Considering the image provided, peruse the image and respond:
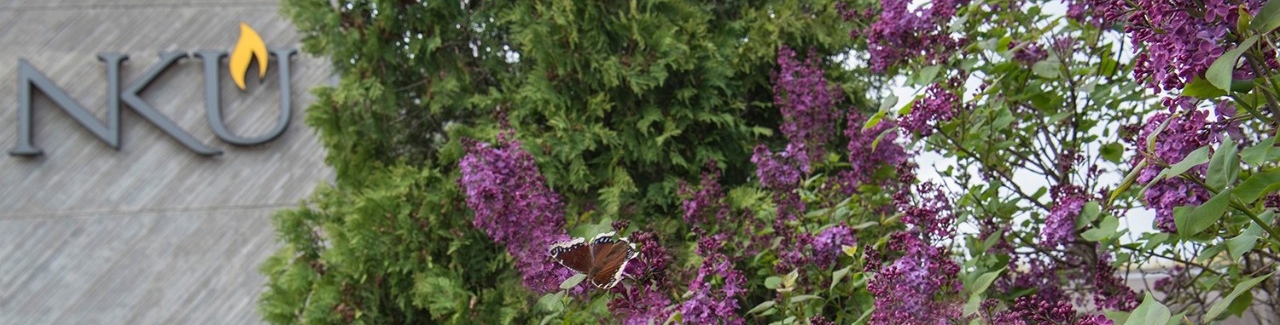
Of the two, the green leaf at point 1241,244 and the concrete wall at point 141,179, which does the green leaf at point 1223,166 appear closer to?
the green leaf at point 1241,244

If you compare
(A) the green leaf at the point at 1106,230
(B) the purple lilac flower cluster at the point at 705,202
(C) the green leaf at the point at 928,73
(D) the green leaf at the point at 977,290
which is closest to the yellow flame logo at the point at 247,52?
(B) the purple lilac flower cluster at the point at 705,202

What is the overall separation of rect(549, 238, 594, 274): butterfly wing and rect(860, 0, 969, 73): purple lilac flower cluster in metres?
0.79

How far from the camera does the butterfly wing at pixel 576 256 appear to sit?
1285 millimetres

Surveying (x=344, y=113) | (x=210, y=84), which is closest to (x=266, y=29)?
(x=210, y=84)

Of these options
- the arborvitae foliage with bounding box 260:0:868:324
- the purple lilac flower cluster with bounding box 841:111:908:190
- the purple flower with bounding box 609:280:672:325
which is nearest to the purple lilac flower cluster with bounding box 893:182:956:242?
the purple lilac flower cluster with bounding box 841:111:908:190

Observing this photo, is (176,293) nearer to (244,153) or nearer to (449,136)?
(244,153)

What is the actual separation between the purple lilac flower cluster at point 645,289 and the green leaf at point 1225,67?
2.21 ft

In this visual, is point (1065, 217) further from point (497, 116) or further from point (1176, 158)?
point (497, 116)

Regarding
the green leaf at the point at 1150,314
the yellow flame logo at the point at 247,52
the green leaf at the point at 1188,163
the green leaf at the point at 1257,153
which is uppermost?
the yellow flame logo at the point at 247,52

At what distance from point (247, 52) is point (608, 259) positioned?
3546 millimetres

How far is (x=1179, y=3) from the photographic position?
2.95 feet

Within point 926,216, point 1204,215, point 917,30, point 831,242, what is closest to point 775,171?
point 831,242

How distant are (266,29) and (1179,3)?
4120 millimetres

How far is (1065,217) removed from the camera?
5.23 feet
